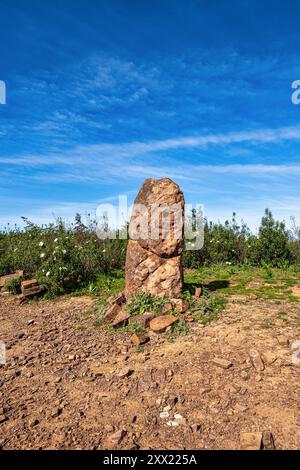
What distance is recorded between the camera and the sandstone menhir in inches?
263

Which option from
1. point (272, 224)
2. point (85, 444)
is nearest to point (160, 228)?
point (85, 444)

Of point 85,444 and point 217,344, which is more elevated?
point 217,344

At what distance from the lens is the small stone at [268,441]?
3.15 m

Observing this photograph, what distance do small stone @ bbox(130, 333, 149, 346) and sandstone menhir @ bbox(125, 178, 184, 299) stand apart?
3.98 feet

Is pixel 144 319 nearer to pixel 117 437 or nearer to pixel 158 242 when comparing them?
pixel 158 242

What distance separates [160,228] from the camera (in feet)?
21.9

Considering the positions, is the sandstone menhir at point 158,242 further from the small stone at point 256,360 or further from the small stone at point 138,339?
the small stone at point 256,360

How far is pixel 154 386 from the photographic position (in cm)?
421

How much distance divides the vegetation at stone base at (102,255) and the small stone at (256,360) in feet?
10.9

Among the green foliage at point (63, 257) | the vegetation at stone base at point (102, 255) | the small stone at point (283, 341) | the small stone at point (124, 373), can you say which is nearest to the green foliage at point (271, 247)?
the vegetation at stone base at point (102, 255)

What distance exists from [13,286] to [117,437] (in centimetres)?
692
